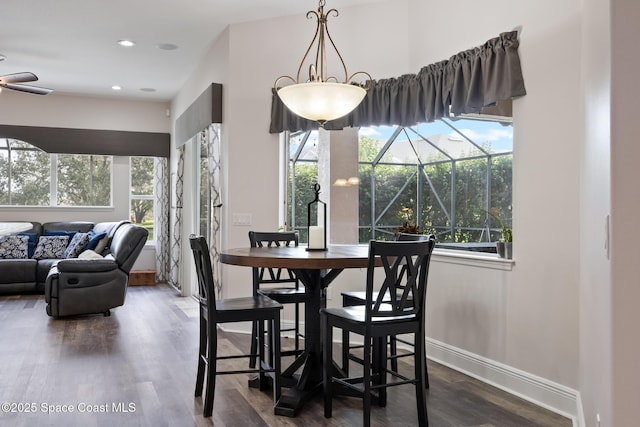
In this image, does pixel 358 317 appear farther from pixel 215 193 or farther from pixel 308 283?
pixel 215 193

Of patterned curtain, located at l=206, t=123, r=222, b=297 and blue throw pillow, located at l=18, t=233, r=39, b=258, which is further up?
patterned curtain, located at l=206, t=123, r=222, b=297

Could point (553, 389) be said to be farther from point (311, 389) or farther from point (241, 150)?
point (241, 150)

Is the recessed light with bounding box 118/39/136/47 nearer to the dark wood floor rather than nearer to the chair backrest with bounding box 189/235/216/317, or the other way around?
the dark wood floor

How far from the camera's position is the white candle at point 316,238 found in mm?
3301

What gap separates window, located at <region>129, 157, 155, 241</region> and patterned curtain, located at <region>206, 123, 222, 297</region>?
3.65 m

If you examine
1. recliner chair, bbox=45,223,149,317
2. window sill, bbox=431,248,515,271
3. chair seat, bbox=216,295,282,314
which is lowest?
recliner chair, bbox=45,223,149,317

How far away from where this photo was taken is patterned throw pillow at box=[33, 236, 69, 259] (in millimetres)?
7238

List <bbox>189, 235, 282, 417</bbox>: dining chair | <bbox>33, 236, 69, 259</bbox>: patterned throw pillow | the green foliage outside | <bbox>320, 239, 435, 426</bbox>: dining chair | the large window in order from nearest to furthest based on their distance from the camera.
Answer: <bbox>320, 239, 435, 426</bbox>: dining chair
<bbox>189, 235, 282, 417</bbox>: dining chair
the green foliage outside
<bbox>33, 236, 69, 259</bbox>: patterned throw pillow
the large window

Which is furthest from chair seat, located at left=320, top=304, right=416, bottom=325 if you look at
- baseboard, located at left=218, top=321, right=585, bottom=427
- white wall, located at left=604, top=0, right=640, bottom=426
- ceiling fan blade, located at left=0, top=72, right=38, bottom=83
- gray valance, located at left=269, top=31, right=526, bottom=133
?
ceiling fan blade, located at left=0, top=72, right=38, bottom=83

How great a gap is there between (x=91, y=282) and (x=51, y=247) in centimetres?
225

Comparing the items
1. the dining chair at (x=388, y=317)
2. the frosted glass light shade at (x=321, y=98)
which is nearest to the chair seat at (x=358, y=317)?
the dining chair at (x=388, y=317)

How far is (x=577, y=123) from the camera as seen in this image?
281 centimetres

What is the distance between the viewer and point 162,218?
8320mm

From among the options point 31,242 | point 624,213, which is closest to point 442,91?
point 624,213
